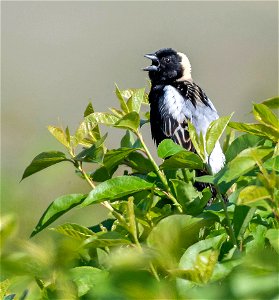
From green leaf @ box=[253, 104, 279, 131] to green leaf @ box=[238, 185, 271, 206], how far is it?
199 mm

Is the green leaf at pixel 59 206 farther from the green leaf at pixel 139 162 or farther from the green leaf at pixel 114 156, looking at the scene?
the green leaf at pixel 139 162

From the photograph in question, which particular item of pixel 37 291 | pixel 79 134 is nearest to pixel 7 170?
pixel 79 134

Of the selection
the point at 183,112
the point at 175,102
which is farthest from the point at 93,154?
the point at 175,102

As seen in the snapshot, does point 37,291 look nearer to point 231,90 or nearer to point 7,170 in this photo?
point 7,170

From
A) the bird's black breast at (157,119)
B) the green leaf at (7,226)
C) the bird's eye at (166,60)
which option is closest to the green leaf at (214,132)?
the green leaf at (7,226)

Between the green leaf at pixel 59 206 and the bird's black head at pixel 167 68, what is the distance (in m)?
4.46

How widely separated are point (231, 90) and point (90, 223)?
13277mm

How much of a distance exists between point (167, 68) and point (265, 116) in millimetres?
4715

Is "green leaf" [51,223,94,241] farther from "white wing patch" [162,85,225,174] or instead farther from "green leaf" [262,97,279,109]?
"white wing patch" [162,85,225,174]

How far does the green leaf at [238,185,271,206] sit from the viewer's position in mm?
912

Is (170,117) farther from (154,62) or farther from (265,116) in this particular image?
(265,116)

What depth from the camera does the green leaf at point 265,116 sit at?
1101 mm

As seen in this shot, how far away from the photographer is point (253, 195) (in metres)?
0.92

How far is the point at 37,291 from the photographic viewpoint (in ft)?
3.47
